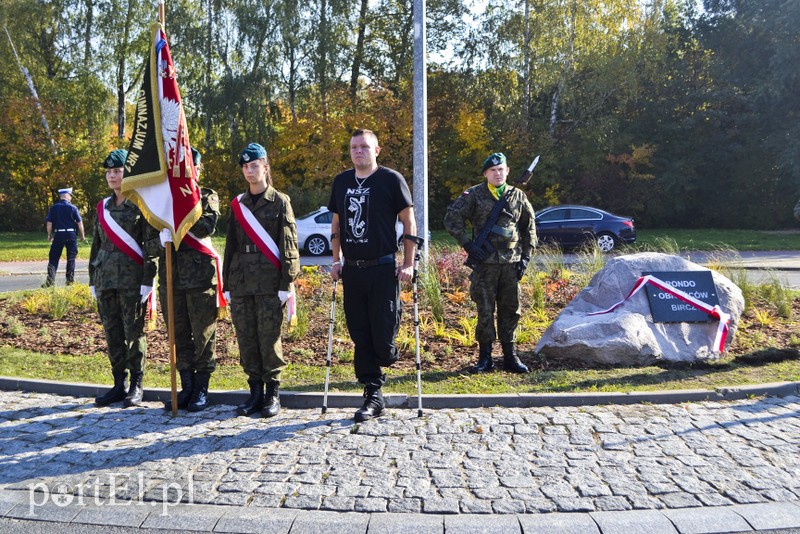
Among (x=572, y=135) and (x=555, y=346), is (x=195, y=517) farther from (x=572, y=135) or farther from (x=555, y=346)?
(x=572, y=135)

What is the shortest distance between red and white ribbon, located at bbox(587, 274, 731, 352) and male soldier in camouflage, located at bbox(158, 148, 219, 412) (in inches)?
148

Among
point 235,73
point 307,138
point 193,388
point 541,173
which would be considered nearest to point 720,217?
point 541,173

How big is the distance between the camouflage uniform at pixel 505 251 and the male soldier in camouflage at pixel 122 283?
8.82ft

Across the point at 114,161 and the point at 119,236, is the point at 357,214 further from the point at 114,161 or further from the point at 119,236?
the point at 114,161

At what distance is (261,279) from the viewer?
5.40 metres

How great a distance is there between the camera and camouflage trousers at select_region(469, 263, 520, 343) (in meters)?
6.46

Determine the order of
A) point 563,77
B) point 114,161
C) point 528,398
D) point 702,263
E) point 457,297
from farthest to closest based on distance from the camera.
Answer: point 563,77 → point 702,263 → point 457,297 → point 114,161 → point 528,398

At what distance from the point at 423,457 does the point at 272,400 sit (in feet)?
5.12

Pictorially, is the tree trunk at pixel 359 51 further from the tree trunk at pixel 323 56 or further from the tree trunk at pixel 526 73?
the tree trunk at pixel 526 73

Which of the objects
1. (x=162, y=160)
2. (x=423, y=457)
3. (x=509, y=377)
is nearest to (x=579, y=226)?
(x=509, y=377)

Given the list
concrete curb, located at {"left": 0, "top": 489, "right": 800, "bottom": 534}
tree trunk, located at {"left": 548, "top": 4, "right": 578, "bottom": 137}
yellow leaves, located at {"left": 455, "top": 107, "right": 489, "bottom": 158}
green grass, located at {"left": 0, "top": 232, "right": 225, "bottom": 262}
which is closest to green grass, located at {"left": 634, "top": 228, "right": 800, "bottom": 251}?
tree trunk, located at {"left": 548, "top": 4, "right": 578, "bottom": 137}

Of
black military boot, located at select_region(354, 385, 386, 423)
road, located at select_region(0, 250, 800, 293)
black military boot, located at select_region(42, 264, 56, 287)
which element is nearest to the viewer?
black military boot, located at select_region(354, 385, 386, 423)

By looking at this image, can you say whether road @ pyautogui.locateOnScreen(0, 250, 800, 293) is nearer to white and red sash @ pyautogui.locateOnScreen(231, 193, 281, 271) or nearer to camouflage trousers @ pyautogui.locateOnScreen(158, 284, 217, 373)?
white and red sash @ pyautogui.locateOnScreen(231, 193, 281, 271)

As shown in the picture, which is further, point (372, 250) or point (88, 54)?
point (88, 54)
